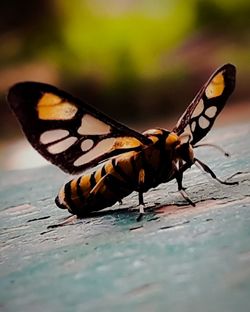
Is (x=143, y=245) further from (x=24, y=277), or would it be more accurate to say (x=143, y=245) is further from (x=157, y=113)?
(x=157, y=113)

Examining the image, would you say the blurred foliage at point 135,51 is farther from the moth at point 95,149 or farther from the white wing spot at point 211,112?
the moth at point 95,149

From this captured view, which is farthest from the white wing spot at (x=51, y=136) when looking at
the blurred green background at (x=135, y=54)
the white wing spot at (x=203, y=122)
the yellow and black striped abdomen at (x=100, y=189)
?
the blurred green background at (x=135, y=54)

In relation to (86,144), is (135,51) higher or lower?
lower

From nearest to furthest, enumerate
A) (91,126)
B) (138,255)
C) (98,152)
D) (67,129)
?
1. (138,255)
2. (91,126)
3. (67,129)
4. (98,152)

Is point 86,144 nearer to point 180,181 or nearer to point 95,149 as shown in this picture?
point 95,149

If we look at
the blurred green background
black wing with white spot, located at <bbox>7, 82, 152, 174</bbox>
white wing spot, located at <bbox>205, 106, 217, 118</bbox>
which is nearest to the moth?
black wing with white spot, located at <bbox>7, 82, 152, 174</bbox>

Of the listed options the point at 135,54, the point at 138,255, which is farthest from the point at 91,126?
the point at 135,54
